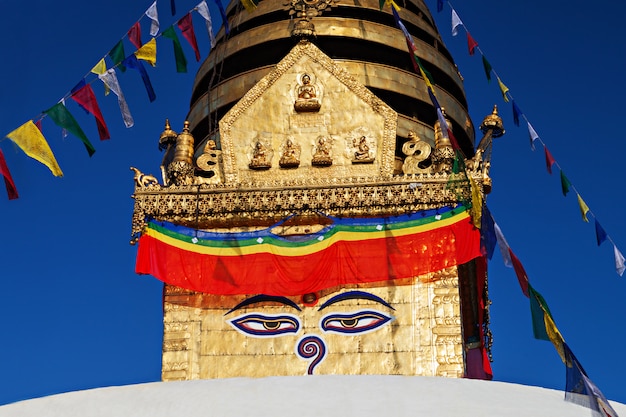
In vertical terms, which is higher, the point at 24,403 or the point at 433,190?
the point at 433,190

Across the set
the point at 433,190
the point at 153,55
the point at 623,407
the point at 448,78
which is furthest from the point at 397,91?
the point at 623,407

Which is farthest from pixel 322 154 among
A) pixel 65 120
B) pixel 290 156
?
pixel 65 120

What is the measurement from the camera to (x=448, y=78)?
62.8 feet

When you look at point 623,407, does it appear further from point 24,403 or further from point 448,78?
point 448,78

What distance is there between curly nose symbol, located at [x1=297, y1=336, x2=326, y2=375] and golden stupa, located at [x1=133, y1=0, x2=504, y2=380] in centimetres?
3

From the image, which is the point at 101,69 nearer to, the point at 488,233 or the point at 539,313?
the point at 488,233

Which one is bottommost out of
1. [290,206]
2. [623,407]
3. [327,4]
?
[623,407]

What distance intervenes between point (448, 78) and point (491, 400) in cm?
1118

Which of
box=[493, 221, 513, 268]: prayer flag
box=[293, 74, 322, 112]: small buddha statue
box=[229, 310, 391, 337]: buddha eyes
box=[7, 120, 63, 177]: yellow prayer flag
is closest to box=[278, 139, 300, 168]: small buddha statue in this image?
box=[293, 74, 322, 112]: small buddha statue

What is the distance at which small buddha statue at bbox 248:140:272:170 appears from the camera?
606 inches

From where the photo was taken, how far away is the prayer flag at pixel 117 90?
13.0 m

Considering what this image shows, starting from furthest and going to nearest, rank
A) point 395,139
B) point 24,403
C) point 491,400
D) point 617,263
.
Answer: point 395,139 < point 617,263 < point 24,403 < point 491,400

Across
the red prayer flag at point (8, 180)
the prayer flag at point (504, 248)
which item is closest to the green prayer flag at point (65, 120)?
the red prayer flag at point (8, 180)

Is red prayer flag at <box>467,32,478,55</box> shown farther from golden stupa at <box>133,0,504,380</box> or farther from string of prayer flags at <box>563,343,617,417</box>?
string of prayer flags at <box>563,343,617,417</box>
